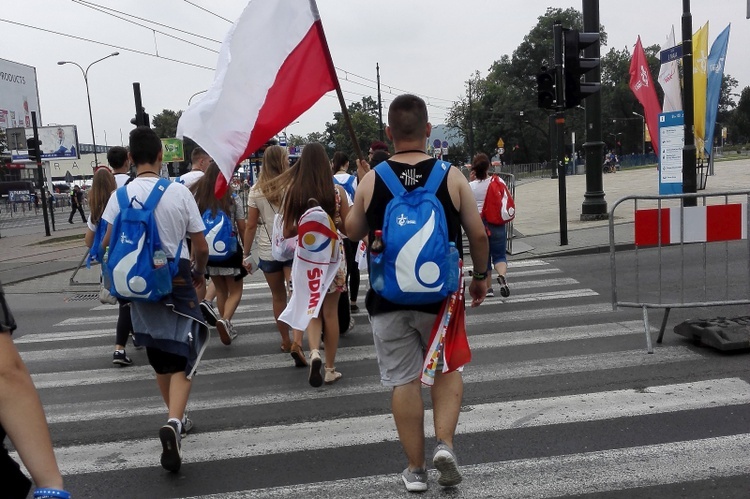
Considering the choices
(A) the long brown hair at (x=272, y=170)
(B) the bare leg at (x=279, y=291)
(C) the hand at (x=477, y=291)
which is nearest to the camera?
(C) the hand at (x=477, y=291)

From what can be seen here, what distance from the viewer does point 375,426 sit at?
4.80 metres

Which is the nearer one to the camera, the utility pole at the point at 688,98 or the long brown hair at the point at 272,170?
the long brown hair at the point at 272,170

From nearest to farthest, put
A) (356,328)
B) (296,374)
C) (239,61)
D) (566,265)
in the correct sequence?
(239,61), (296,374), (356,328), (566,265)

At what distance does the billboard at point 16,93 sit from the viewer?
64.4 metres

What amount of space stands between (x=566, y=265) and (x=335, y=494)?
27.8 feet

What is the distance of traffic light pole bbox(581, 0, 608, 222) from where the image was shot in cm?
1553

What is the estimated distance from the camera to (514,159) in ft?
287

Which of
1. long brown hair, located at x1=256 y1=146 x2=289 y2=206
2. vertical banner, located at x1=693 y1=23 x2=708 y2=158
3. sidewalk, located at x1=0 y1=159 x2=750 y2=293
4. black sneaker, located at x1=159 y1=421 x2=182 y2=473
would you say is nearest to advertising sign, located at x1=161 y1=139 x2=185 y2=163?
sidewalk, located at x1=0 y1=159 x2=750 y2=293

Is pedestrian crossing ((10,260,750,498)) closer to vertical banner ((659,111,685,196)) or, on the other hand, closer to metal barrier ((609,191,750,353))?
metal barrier ((609,191,750,353))

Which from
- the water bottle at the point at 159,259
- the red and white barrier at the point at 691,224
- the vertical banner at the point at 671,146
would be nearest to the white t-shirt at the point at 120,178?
the water bottle at the point at 159,259

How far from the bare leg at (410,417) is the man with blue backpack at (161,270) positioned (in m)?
1.36

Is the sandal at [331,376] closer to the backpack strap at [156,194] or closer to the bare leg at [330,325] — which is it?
the bare leg at [330,325]

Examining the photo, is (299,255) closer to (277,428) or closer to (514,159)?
(277,428)

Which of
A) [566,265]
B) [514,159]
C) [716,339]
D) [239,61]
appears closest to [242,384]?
[239,61]
